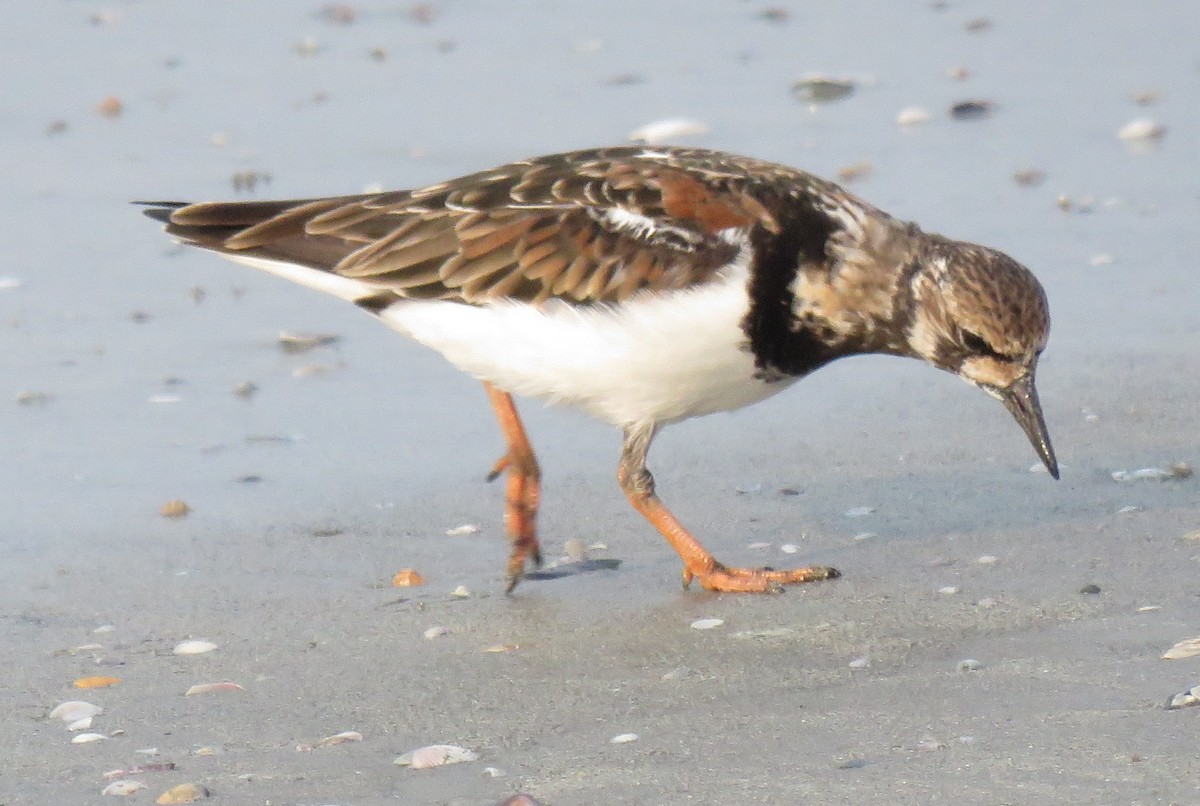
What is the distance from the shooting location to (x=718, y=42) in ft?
27.5

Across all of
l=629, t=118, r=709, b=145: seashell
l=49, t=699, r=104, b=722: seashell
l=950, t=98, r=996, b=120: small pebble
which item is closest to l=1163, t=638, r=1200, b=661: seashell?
l=49, t=699, r=104, b=722: seashell

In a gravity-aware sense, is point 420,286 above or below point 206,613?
above

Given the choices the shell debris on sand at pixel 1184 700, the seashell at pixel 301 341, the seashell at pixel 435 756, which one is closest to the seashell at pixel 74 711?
the seashell at pixel 435 756

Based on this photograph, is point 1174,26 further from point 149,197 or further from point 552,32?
point 149,197

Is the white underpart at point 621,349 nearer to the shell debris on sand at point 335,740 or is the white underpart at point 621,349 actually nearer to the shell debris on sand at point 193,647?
the shell debris on sand at point 193,647

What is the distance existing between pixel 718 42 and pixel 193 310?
11.1 feet

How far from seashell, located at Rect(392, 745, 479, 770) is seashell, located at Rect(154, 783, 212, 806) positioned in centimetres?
30

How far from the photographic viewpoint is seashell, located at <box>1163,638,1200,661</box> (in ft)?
10.8

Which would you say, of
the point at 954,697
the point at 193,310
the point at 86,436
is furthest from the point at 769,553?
the point at 193,310

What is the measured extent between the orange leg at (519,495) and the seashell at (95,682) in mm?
844

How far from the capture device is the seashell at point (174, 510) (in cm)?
441

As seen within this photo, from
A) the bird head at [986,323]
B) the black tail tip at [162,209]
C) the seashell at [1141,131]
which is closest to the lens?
the bird head at [986,323]

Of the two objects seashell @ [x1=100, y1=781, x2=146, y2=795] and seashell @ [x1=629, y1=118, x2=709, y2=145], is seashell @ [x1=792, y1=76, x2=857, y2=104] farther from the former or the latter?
seashell @ [x1=100, y1=781, x2=146, y2=795]

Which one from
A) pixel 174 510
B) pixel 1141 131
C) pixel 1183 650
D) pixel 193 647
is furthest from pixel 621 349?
pixel 1141 131
